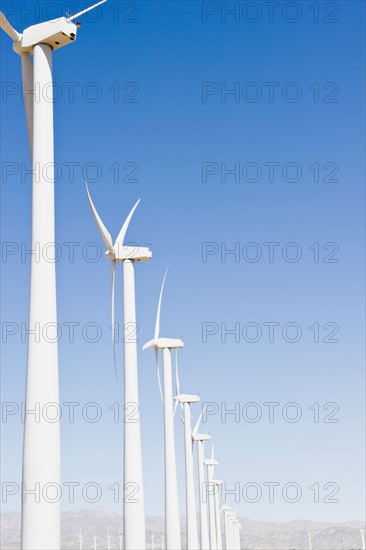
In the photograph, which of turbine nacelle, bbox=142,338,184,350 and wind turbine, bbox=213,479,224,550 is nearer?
turbine nacelle, bbox=142,338,184,350

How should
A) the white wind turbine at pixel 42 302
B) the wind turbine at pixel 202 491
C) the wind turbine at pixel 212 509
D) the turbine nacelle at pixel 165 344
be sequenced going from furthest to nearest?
the wind turbine at pixel 212 509, the wind turbine at pixel 202 491, the turbine nacelle at pixel 165 344, the white wind turbine at pixel 42 302

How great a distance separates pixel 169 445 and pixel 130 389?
54.1ft

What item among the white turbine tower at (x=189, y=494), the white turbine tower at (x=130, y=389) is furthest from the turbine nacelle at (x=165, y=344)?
the white turbine tower at (x=130, y=389)

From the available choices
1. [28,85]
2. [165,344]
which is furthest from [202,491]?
[28,85]

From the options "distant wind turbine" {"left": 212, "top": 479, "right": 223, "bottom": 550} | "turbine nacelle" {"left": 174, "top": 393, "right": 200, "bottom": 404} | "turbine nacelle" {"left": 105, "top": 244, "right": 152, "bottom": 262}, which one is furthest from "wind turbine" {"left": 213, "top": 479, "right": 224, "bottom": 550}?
"turbine nacelle" {"left": 105, "top": 244, "right": 152, "bottom": 262}

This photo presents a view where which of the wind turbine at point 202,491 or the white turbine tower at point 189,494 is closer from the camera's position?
the white turbine tower at point 189,494

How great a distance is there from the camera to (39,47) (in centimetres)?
2588

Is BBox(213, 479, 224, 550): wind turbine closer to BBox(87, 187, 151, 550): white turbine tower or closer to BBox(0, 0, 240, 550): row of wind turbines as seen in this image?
BBox(87, 187, 151, 550): white turbine tower

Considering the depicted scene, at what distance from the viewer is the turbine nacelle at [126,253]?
48.4 meters

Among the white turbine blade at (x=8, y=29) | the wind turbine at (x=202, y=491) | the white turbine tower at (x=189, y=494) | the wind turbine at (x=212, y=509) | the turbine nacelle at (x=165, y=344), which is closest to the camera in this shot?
the white turbine blade at (x=8, y=29)

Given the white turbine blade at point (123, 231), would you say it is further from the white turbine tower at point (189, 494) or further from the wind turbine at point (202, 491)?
the wind turbine at point (202, 491)

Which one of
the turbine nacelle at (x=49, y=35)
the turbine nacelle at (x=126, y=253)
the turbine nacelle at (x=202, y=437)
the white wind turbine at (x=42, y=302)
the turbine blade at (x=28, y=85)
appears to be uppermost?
the turbine nacelle at (x=202, y=437)

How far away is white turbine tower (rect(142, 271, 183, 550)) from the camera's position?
5716cm

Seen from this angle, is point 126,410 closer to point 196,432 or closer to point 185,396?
point 185,396
